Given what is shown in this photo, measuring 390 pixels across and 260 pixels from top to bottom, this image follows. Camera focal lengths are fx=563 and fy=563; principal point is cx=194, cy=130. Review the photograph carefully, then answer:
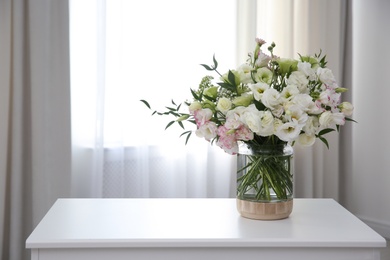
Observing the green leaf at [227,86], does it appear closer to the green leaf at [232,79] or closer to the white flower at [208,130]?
the green leaf at [232,79]

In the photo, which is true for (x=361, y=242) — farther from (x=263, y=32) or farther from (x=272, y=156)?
(x=263, y=32)

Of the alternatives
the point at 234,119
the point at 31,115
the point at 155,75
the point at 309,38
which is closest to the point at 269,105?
the point at 234,119

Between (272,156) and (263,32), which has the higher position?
(263,32)

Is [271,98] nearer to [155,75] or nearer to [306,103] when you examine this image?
[306,103]

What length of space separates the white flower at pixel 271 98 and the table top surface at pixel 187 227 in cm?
41

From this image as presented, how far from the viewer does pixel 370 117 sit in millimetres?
4648

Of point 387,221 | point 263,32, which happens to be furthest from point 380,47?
point 387,221

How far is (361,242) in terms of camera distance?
173cm

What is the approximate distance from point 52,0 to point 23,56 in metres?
0.38

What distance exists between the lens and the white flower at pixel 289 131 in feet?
5.74

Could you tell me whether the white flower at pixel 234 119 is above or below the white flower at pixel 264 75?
below

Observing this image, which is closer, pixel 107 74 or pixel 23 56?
pixel 23 56

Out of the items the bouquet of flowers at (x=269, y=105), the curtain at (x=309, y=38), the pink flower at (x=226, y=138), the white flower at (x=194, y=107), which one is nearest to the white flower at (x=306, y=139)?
the bouquet of flowers at (x=269, y=105)

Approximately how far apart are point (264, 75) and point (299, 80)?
12cm
